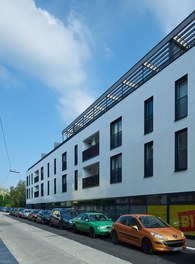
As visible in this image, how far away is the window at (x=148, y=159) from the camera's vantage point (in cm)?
2390

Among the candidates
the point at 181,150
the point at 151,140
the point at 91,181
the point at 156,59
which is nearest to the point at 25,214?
the point at 91,181

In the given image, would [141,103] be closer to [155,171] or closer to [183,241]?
[155,171]

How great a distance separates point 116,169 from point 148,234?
16.1 metres

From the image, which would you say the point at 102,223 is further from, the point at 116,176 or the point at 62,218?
the point at 116,176

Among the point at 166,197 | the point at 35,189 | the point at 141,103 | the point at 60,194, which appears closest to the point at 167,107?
the point at 141,103

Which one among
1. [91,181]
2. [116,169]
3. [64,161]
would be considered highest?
[64,161]

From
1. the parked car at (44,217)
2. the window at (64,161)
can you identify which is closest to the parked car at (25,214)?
the window at (64,161)

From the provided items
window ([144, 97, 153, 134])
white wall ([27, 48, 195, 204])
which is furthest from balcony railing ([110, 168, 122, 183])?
window ([144, 97, 153, 134])

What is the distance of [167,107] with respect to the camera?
2216 centimetres

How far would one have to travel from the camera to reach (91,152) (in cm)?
3631

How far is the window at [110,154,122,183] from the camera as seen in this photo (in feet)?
95.1

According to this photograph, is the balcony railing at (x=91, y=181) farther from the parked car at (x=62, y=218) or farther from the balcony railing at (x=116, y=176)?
the parked car at (x=62, y=218)

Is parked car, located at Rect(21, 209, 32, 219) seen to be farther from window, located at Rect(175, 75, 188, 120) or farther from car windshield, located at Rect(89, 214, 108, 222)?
window, located at Rect(175, 75, 188, 120)

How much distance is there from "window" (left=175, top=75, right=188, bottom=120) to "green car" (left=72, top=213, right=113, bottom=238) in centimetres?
695
